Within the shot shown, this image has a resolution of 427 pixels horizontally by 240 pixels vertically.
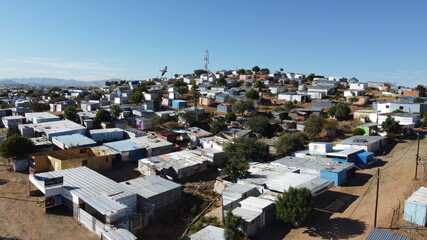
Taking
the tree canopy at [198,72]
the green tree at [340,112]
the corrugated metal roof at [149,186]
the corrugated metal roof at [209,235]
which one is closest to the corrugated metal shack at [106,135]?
the corrugated metal roof at [149,186]

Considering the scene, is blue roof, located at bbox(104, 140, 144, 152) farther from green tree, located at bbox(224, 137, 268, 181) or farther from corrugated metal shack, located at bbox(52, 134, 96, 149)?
green tree, located at bbox(224, 137, 268, 181)

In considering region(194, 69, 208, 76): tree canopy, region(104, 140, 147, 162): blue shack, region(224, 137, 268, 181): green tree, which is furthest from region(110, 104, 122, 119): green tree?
region(194, 69, 208, 76): tree canopy

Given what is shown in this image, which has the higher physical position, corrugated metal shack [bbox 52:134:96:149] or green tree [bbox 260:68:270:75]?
green tree [bbox 260:68:270:75]

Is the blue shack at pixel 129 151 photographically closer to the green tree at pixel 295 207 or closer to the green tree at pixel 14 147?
the green tree at pixel 14 147

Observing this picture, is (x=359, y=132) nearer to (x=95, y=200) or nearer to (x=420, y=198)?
(x=420, y=198)

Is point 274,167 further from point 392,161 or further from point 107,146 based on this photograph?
point 107,146

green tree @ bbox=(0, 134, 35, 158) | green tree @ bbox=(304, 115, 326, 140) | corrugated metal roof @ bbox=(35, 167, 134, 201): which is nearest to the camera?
corrugated metal roof @ bbox=(35, 167, 134, 201)

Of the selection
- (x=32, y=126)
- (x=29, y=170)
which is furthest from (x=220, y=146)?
(x=32, y=126)

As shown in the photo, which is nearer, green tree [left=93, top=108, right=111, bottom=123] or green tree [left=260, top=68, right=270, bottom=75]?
green tree [left=93, top=108, right=111, bottom=123]
